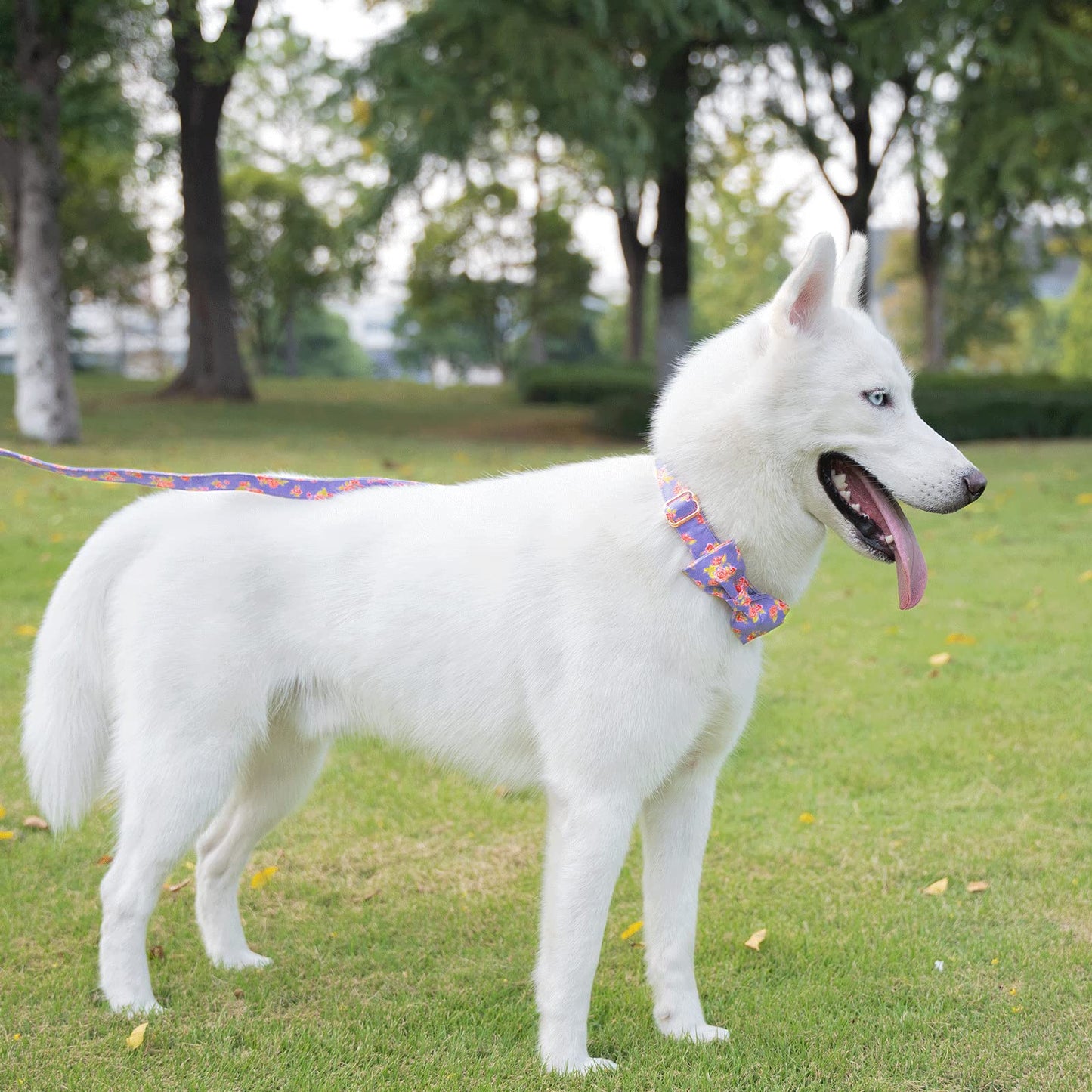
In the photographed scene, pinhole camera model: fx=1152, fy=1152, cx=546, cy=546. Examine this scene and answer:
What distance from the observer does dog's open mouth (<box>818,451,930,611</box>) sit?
2.85m

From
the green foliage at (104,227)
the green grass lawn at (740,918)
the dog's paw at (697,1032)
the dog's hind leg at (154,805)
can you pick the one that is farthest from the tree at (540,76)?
the dog's paw at (697,1032)

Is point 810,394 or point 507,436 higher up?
point 810,394

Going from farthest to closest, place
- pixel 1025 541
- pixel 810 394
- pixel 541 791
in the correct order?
pixel 1025 541 → pixel 541 791 → pixel 810 394

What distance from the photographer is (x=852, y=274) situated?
10.1 feet

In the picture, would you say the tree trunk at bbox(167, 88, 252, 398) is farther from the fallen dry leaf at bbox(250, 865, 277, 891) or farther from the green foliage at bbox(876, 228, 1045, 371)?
the fallen dry leaf at bbox(250, 865, 277, 891)

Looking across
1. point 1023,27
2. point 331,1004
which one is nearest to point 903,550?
point 331,1004

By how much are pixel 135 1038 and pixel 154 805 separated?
2.08ft

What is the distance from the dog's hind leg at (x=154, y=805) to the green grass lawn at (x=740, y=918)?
0.97 feet

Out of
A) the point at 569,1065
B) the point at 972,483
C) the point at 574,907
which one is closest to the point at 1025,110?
the point at 972,483

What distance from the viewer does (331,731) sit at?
10.9 feet

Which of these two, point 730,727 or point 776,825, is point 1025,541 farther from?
point 730,727

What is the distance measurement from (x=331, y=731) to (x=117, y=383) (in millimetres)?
23674

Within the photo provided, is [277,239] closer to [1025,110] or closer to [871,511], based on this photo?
[1025,110]

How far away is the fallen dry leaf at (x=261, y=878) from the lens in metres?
4.29
